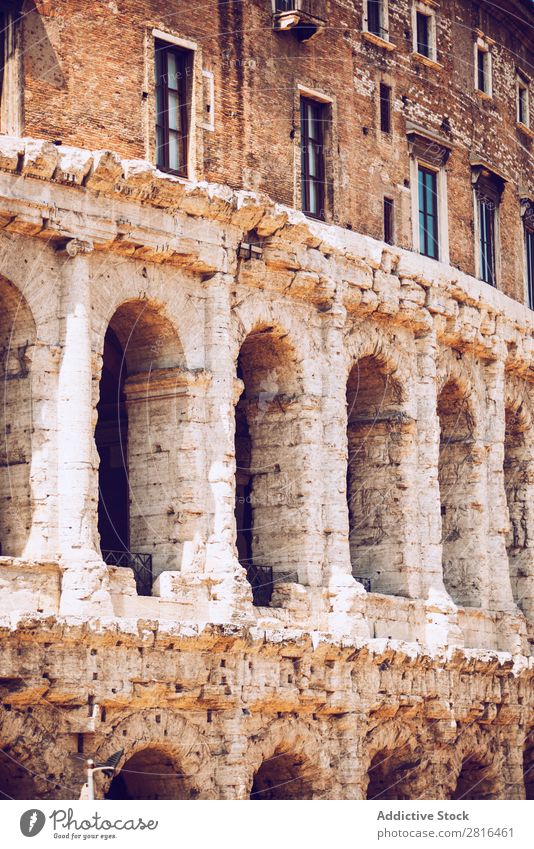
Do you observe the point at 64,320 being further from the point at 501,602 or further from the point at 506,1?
the point at 506,1

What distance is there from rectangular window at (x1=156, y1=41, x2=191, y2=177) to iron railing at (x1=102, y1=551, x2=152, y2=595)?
16.7ft

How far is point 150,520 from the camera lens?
28.6m

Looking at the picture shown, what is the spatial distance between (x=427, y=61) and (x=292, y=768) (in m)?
12.0

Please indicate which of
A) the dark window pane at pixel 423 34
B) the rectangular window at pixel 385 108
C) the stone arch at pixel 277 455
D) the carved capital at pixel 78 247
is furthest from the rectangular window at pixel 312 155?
the carved capital at pixel 78 247

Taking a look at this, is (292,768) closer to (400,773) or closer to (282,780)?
(282,780)

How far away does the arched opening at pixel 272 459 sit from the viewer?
99.5 feet

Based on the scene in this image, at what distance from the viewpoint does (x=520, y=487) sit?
3744cm

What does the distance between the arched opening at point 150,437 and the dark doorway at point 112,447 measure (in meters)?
1.32

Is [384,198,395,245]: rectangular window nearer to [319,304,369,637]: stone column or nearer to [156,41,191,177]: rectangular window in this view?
[319,304,369,637]: stone column

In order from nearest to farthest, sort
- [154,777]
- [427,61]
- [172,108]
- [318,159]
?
[154,777] → [172,108] → [318,159] → [427,61]

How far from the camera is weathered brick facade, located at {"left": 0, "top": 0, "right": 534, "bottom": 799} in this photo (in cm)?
2650

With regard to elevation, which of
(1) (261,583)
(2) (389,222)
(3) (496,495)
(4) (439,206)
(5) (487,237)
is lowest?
(1) (261,583)

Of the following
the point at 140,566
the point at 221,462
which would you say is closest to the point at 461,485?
the point at 221,462
